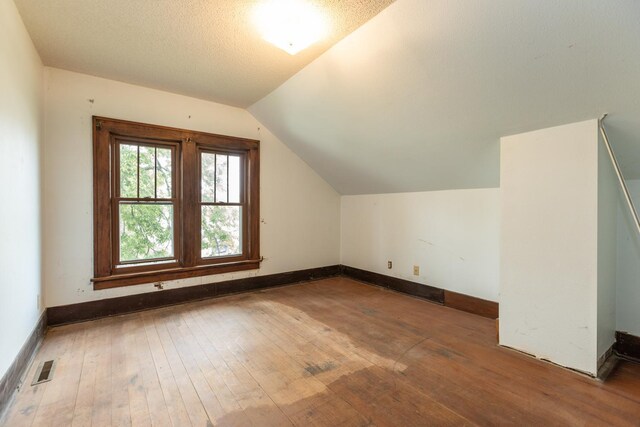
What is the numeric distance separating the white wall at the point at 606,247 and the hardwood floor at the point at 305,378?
0.28m

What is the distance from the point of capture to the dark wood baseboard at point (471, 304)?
2926mm

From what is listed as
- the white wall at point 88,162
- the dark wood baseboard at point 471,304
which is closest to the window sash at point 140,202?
the white wall at point 88,162

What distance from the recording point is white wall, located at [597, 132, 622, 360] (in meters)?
1.93

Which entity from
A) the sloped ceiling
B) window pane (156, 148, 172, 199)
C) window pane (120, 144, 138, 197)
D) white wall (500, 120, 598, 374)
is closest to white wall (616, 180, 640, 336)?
the sloped ceiling

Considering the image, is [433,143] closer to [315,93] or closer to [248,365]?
[315,93]

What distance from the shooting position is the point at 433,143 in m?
2.80

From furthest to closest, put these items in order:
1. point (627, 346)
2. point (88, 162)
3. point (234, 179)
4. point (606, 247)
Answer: point (234, 179) → point (88, 162) → point (627, 346) → point (606, 247)

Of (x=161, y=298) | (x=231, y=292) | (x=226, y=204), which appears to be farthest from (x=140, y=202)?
(x=231, y=292)

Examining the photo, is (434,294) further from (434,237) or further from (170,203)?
(170,203)

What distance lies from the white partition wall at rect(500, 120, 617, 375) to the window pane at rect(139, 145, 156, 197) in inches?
136

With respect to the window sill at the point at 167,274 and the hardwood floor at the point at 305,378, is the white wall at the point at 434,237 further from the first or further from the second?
the window sill at the point at 167,274

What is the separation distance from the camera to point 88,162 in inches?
113

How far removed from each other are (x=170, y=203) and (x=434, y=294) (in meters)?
3.26

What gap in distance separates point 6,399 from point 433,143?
3.52m
